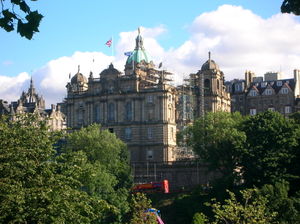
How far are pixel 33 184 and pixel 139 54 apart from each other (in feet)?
253

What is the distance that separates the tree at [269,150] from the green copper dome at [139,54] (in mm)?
35836

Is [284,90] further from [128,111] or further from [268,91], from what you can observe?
[128,111]

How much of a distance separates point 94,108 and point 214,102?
20.2 meters

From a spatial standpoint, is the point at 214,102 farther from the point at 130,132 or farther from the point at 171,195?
the point at 171,195

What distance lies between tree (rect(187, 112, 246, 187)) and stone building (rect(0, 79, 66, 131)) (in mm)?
39068

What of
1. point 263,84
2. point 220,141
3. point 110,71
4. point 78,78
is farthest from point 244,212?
point 263,84

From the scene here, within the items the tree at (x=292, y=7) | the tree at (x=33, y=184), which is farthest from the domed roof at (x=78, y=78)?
the tree at (x=292, y=7)

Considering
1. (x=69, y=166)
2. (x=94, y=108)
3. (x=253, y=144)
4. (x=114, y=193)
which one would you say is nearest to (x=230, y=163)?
Answer: (x=253, y=144)

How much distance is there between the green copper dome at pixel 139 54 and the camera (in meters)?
111

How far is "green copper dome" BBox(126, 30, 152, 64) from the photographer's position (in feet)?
365

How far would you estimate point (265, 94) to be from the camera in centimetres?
12706

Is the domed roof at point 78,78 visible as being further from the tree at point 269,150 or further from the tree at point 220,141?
the tree at point 269,150

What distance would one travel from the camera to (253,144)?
77.4m

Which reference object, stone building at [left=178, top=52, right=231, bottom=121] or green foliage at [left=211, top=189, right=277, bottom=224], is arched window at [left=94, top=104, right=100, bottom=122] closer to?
stone building at [left=178, top=52, right=231, bottom=121]
